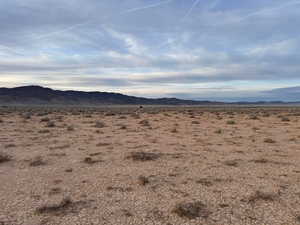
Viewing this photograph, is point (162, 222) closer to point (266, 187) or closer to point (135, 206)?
→ point (135, 206)

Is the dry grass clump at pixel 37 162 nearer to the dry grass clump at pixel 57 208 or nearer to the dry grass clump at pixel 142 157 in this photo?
the dry grass clump at pixel 142 157

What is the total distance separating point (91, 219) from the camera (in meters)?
6.07

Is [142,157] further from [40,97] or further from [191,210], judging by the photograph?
[40,97]

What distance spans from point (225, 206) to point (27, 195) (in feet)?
15.1

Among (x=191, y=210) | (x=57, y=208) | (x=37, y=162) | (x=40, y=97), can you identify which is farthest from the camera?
(x=40, y=97)

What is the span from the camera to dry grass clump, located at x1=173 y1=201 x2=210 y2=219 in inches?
244

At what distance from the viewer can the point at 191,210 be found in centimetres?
635

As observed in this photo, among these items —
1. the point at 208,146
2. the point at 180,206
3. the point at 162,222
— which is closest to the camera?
the point at 162,222

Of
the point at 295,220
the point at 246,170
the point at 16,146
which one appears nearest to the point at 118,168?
the point at 246,170

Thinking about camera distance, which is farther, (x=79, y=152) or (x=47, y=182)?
(x=79, y=152)

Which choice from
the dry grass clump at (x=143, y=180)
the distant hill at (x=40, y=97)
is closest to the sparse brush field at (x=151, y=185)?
the dry grass clump at (x=143, y=180)

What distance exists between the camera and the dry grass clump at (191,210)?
6.20m

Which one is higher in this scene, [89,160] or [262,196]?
[262,196]

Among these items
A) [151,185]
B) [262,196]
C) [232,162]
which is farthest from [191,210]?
[232,162]
